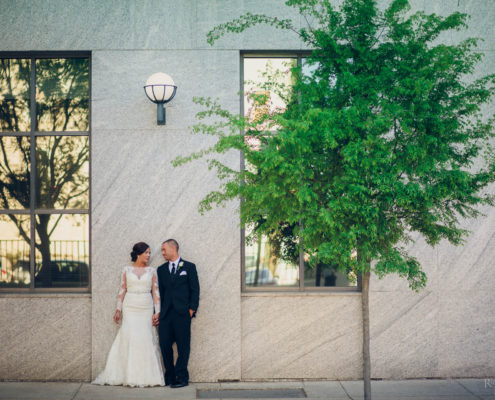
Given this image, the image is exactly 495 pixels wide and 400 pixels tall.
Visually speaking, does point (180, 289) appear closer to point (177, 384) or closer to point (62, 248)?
point (177, 384)

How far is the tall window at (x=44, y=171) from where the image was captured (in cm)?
763

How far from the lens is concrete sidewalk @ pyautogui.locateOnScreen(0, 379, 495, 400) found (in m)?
6.68

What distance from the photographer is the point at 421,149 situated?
4980mm

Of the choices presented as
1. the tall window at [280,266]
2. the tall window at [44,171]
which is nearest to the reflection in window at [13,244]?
the tall window at [44,171]

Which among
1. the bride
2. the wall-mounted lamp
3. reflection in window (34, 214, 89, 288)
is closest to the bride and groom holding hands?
the bride

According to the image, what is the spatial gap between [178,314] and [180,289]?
13.1 inches

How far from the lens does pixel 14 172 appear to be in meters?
7.71

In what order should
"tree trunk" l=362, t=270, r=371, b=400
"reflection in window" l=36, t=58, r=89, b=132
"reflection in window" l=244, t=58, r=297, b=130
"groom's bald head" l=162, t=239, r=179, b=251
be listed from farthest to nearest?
"reflection in window" l=36, t=58, r=89, b=132 < "groom's bald head" l=162, t=239, r=179, b=251 < "tree trunk" l=362, t=270, r=371, b=400 < "reflection in window" l=244, t=58, r=297, b=130

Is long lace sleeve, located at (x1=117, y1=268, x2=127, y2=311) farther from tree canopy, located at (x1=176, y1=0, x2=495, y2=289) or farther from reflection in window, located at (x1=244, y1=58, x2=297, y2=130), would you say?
reflection in window, located at (x1=244, y1=58, x2=297, y2=130)

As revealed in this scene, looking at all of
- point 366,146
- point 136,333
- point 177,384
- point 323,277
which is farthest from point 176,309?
point 366,146

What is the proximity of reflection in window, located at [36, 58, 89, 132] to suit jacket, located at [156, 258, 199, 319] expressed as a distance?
2527mm

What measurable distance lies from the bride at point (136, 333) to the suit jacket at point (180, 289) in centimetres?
11

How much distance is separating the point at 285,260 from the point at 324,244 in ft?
8.98

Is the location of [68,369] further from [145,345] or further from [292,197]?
[292,197]
